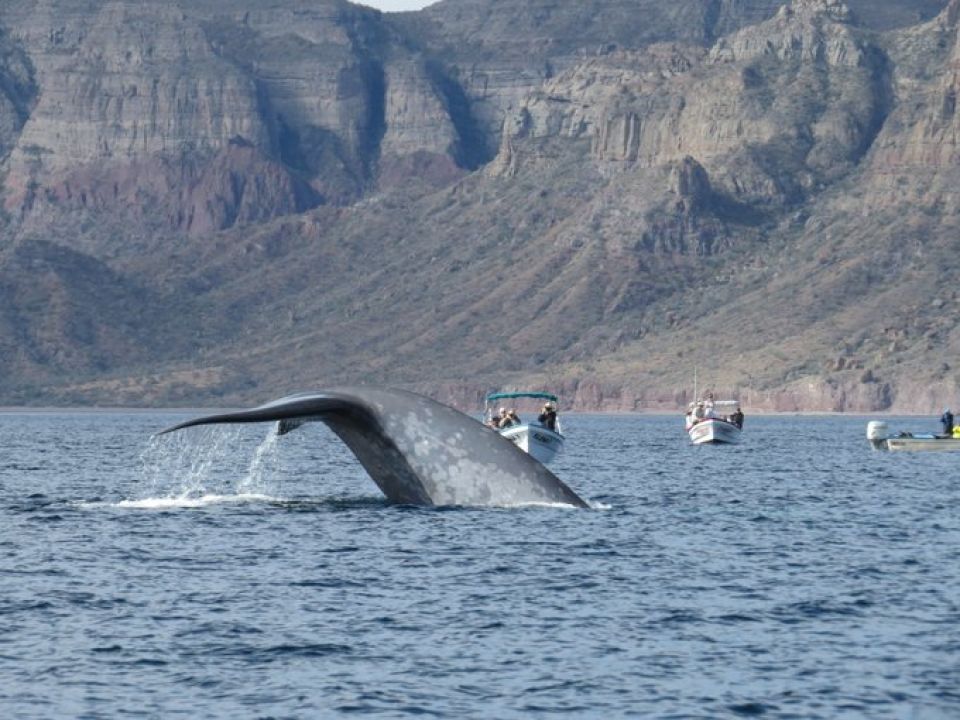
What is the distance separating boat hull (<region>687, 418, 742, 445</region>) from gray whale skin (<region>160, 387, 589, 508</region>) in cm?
10298

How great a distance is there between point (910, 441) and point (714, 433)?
1056 inches

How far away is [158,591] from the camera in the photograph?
4438 centimetres

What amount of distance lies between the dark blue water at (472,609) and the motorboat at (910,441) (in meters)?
51.6

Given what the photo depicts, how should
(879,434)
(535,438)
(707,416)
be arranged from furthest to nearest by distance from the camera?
(707,416) < (879,434) < (535,438)

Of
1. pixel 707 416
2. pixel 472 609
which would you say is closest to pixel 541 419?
pixel 707 416

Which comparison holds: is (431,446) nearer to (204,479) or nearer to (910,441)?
(204,479)

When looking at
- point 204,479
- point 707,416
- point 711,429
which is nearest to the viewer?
point 204,479

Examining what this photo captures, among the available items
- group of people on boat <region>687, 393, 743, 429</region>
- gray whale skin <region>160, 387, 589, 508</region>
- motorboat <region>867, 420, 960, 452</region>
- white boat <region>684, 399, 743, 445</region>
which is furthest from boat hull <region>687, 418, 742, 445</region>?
gray whale skin <region>160, 387, 589, 508</region>

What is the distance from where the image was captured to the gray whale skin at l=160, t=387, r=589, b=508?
46.4 meters

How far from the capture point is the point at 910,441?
126m

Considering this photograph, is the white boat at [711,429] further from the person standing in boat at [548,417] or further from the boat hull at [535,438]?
the person standing in boat at [548,417]

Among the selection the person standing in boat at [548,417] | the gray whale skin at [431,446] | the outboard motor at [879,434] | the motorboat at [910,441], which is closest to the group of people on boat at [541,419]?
the person standing in boat at [548,417]

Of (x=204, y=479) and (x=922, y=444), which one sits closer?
(x=204, y=479)

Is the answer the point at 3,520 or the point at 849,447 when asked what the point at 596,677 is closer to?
the point at 3,520
